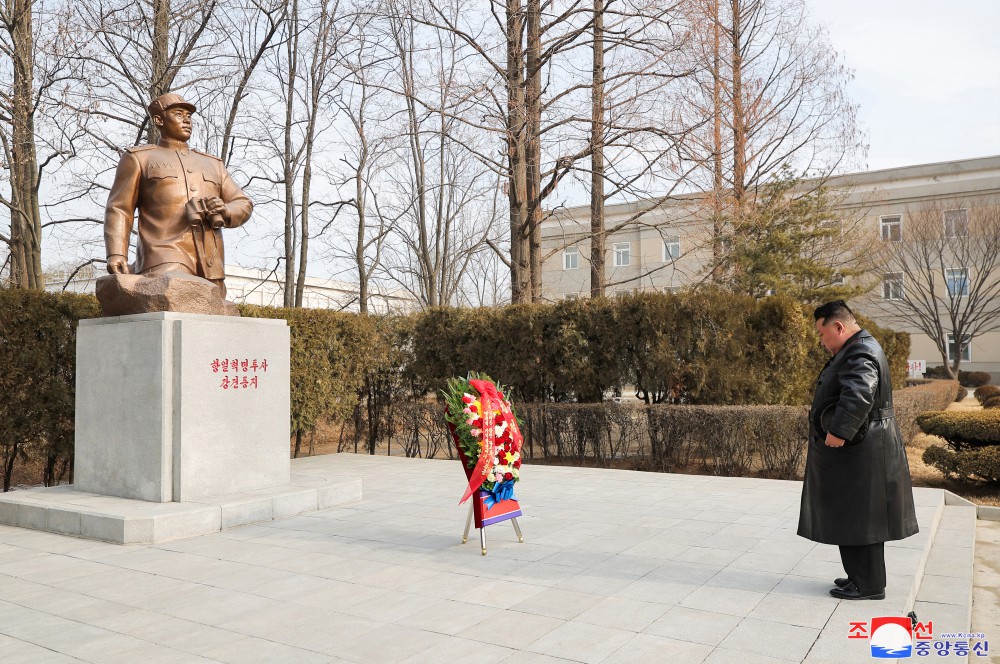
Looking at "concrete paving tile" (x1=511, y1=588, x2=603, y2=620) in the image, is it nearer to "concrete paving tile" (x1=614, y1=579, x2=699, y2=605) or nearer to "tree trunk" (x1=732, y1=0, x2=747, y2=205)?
"concrete paving tile" (x1=614, y1=579, x2=699, y2=605)

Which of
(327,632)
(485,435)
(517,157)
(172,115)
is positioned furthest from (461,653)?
(517,157)

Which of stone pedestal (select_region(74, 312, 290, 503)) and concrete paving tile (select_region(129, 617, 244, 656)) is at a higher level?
stone pedestal (select_region(74, 312, 290, 503))

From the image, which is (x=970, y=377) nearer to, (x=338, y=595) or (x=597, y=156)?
(x=597, y=156)

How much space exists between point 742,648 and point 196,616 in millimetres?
2904

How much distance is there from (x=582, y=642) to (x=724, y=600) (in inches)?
44.2

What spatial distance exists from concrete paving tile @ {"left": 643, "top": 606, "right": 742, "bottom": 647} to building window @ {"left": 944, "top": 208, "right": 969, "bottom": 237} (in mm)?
31408

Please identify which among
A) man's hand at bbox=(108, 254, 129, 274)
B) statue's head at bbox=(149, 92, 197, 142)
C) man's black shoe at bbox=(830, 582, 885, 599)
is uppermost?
statue's head at bbox=(149, 92, 197, 142)

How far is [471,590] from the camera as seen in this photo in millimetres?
4605

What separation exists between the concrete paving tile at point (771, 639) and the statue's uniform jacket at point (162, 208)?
5.78 metres

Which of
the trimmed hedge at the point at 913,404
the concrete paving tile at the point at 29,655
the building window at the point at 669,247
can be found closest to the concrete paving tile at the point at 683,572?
the concrete paving tile at the point at 29,655

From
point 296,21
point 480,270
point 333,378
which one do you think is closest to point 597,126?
point 333,378

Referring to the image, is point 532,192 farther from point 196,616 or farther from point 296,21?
point 196,616

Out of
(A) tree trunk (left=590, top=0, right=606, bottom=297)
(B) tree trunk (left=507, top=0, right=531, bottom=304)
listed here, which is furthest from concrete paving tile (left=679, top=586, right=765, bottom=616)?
(B) tree trunk (left=507, top=0, right=531, bottom=304)

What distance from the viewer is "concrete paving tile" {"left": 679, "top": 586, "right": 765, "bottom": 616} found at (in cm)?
419
